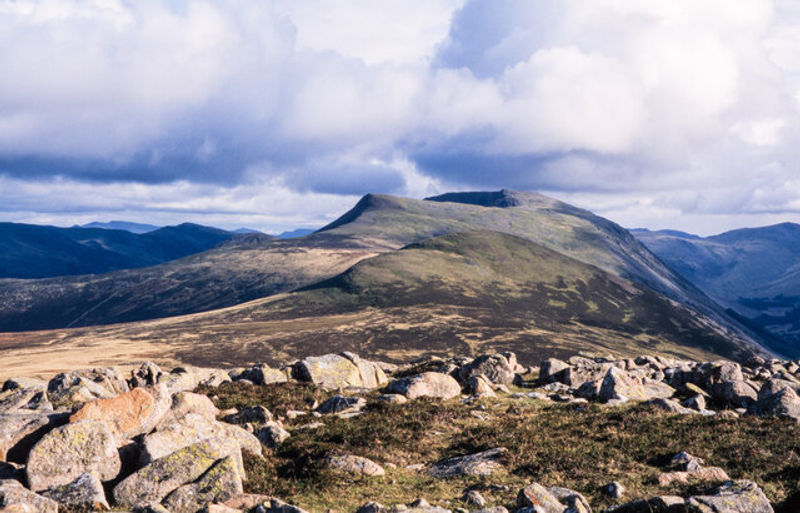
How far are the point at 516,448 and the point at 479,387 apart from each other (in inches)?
577

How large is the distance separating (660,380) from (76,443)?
144 feet

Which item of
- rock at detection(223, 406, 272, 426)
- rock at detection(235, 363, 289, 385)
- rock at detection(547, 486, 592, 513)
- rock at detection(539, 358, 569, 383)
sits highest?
rock at detection(547, 486, 592, 513)

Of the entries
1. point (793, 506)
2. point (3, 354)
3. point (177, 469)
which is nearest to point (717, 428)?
point (793, 506)

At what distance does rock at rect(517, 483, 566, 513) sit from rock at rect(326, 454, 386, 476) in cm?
676

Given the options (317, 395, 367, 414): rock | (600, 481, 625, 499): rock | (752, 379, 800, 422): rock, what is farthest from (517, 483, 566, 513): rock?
(752, 379, 800, 422): rock

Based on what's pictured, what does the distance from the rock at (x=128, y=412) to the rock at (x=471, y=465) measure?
452 inches

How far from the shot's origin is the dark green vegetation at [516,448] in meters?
19.5

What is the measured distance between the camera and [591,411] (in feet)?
110

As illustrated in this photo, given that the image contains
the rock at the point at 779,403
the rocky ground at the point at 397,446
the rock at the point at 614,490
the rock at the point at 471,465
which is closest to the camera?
the rocky ground at the point at 397,446

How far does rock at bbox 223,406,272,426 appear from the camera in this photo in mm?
28062

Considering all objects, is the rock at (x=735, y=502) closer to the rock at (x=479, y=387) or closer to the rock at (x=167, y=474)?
the rock at (x=167, y=474)

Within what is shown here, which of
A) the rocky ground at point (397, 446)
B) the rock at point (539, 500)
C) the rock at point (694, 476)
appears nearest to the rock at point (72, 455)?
the rocky ground at point (397, 446)

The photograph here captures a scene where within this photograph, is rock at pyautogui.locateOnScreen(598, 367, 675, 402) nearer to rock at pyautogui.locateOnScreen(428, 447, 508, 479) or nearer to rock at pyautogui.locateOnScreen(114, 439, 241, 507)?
rock at pyautogui.locateOnScreen(428, 447, 508, 479)

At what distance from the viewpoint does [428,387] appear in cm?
3784
